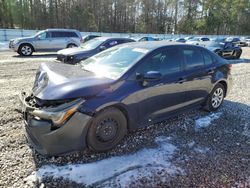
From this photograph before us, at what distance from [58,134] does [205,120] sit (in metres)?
3.15

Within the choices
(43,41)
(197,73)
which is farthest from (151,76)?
(43,41)

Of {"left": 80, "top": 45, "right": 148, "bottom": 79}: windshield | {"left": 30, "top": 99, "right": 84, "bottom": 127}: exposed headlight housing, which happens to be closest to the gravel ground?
{"left": 30, "top": 99, "right": 84, "bottom": 127}: exposed headlight housing

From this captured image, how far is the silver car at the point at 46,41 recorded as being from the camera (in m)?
14.2

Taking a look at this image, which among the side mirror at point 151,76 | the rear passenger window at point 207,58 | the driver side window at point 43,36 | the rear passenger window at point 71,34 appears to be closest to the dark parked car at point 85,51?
the driver side window at point 43,36

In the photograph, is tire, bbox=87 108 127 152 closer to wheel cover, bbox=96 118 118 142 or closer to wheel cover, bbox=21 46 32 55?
wheel cover, bbox=96 118 118 142

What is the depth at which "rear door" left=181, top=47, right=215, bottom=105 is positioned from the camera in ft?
15.2

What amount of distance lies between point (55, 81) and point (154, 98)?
5.31ft

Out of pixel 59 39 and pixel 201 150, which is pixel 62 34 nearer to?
pixel 59 39

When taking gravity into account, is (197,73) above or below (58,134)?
above

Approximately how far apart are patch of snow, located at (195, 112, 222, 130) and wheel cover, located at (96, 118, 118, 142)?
1.82m

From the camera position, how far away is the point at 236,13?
213 ft

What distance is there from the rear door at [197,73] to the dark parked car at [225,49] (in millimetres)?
11481

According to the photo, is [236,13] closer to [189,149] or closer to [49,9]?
[49,9]

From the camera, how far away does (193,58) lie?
481 cm
